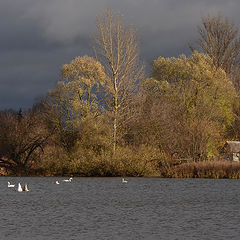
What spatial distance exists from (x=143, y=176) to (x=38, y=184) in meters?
A: 12.6

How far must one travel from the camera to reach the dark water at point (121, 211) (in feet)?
70.1

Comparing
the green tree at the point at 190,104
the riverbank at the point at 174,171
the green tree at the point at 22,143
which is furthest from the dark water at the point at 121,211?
the green tree at the point at 190,104

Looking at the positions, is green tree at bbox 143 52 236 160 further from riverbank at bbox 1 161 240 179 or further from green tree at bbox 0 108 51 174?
green tree at bbox 0 108 51 174

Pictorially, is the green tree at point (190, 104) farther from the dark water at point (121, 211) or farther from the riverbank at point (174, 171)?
the dark water at point (121, 211)

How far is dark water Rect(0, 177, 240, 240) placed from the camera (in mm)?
21359

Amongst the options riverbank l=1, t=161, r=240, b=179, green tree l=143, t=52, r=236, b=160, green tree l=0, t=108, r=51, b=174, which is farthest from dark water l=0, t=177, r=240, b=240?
green tree l=143, t=52, r=236, b=160

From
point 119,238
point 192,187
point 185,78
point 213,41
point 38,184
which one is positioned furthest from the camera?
point 213,41

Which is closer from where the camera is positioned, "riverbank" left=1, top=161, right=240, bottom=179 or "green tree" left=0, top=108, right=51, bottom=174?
"riverbank" left=1, top=161, right=240, bottom=179

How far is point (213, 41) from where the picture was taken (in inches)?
3718

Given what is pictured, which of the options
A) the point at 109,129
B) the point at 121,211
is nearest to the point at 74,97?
the point at 109,129

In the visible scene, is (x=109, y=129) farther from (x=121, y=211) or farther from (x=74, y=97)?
(x=121, y=211)

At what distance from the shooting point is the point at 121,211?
2912cm

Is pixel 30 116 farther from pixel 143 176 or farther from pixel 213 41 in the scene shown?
pixel 213 41

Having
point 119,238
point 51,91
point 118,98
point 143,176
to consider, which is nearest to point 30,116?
point 51,91
